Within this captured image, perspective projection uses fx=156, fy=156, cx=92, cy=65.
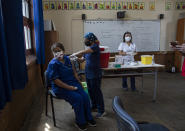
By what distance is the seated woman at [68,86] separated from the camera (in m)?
1.97

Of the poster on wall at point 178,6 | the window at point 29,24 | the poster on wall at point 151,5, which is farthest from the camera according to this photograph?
the poster on wall at point 178,6

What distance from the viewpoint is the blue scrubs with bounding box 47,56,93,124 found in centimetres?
197

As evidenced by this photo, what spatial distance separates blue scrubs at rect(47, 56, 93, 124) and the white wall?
2.76m

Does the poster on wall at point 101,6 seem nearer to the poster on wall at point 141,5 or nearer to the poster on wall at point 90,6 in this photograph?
the poster on wall at point 90,6

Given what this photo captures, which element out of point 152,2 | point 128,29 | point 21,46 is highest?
point 152,2

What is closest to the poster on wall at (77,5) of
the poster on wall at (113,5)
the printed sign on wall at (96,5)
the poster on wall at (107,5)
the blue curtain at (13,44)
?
the printed sign on wall at (96,5)

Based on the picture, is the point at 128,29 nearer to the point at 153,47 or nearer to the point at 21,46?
the point at 153,47

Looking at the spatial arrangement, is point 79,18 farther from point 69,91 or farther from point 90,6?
point 69,91

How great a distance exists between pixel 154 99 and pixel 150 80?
5.23ft

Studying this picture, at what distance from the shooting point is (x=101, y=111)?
7.73ft

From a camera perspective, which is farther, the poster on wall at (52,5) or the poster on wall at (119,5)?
the poster on wall at (119,5)

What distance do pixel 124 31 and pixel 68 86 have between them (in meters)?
3.48

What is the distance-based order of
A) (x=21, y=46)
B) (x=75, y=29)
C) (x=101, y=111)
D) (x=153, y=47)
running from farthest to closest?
(x=153, y=47) < (x=75, y=29) < (x=101, y=111) < (x=21, y=46)

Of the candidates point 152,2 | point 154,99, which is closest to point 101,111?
point 154,99
